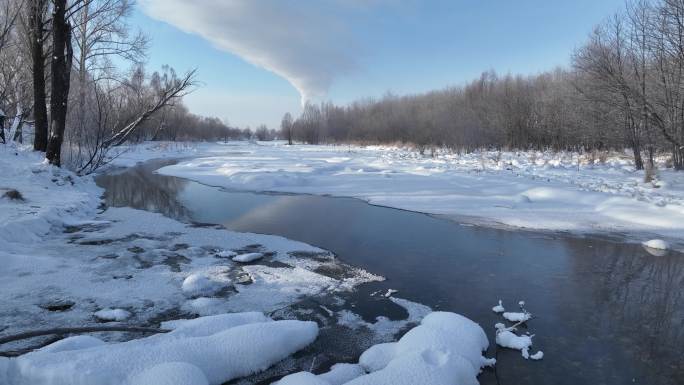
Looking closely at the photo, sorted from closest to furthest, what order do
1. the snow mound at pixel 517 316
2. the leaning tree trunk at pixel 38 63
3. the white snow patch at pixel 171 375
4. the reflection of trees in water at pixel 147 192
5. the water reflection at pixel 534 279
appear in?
1. the white snow patch at pixel 171 375
2. the water reflection at pixel 534 279
3. the snow mound at pixel 517 316
4. the reflection of trees in water at pixel 147 192
5. the leaning tree trunk at pixel 38 63

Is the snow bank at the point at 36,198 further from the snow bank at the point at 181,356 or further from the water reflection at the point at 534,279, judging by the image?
the snow bank at the point at 181,356

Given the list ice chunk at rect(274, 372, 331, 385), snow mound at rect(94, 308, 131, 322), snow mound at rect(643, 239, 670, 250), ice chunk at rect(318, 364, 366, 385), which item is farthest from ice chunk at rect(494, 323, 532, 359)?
snow mound at rect(643, 239, 670, 250)

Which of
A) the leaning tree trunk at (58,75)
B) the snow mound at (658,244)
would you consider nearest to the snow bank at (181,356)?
the snow mound at (658,244)

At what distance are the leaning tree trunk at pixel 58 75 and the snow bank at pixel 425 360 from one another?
9515 millimetres

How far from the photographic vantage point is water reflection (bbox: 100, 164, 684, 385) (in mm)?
2994

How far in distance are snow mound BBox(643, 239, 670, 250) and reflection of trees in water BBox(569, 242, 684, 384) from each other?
0.92 feet

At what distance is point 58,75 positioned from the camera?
892 cm

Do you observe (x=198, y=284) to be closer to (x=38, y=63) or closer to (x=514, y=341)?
(x=514, y=341)

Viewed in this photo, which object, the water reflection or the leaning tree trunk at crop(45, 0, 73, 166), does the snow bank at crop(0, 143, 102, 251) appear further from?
the water reflection

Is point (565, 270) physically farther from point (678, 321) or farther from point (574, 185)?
point (574, 185)

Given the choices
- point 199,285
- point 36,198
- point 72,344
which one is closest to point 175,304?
point 199,285

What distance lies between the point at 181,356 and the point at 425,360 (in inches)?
61.1

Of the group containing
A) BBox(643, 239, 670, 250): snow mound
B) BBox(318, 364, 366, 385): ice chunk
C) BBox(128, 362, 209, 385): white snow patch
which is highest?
BBox(643, 239, 670, 250): snow mound

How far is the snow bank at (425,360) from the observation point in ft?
7.85
